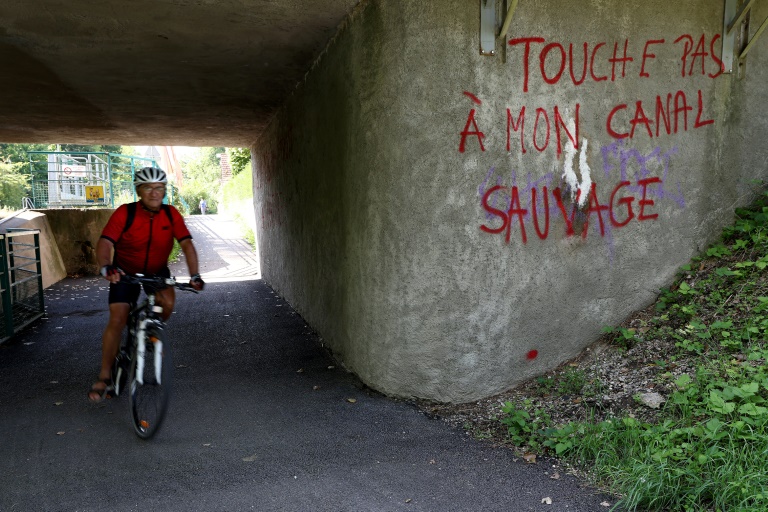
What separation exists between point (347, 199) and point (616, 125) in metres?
2.40

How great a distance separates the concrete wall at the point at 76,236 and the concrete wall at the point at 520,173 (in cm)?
1162

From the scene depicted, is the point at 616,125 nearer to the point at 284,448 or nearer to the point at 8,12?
the point at 284,448

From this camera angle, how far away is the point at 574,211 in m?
4.71

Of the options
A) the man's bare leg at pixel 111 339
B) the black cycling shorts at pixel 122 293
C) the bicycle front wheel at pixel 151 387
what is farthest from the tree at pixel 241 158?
the bicycle front wheel at pixel 151 387

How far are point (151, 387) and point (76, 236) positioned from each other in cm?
1218

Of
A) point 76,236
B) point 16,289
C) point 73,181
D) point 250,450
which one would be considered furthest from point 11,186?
point 250,450

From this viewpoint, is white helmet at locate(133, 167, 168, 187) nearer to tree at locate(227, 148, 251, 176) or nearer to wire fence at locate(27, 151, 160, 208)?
wire fence at locate(27, 151, 160, 208)

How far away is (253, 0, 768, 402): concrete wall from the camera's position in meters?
4.39

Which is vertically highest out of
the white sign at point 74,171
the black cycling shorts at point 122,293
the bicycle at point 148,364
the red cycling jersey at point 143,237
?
the white sign at point 74,171

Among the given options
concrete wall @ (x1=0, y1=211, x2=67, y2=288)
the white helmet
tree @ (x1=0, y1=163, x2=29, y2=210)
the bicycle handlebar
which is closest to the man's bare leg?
the bicycle handlebar

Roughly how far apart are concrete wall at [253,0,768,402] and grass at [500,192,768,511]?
302 mm

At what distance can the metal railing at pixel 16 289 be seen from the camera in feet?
24.2

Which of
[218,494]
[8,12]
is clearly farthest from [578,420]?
[8,12]

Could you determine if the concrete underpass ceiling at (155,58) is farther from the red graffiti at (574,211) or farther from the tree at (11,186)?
the tree at (11,186)
